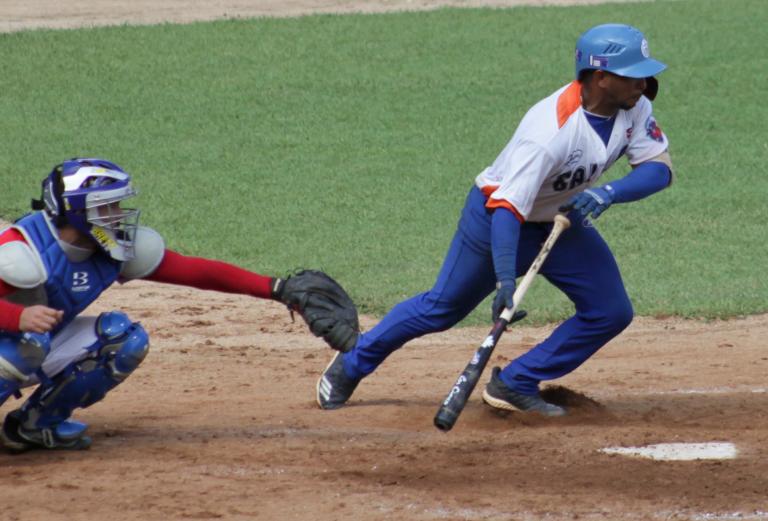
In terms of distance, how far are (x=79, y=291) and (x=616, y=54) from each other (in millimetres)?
2465

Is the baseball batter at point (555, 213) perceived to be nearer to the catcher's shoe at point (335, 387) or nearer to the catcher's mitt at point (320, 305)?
the catcher's shoe at point (335, 387)

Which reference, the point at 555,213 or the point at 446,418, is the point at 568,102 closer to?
the point at 555,213

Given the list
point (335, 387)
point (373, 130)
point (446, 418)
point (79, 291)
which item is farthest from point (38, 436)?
point (373, 130)

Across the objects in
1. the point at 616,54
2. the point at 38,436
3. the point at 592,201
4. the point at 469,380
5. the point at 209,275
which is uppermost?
the point at 616,54

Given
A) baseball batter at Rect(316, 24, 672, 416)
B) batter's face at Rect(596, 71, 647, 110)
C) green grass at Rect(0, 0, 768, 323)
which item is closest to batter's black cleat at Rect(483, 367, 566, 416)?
baseball batter at Rect(316, 24, 672, 416)

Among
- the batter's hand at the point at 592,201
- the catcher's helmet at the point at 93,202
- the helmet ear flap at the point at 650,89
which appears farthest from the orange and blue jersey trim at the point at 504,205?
the catcher's helmet at the point at 93,202

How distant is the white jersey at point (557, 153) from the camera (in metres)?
6.10

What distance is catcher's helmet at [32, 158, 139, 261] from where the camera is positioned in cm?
582

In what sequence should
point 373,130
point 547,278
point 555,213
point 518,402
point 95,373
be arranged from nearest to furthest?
1. point 95,373
2. point 555,213
3. point 547,278
4. point 518,402
5. point 373,130

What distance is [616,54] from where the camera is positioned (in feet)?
20.3

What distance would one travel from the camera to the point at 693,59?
637 inches

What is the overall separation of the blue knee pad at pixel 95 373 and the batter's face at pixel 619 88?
2227mm

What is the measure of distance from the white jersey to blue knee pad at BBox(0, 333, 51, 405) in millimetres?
1949

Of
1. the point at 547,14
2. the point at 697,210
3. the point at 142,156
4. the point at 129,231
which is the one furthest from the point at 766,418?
the point at 547,14
